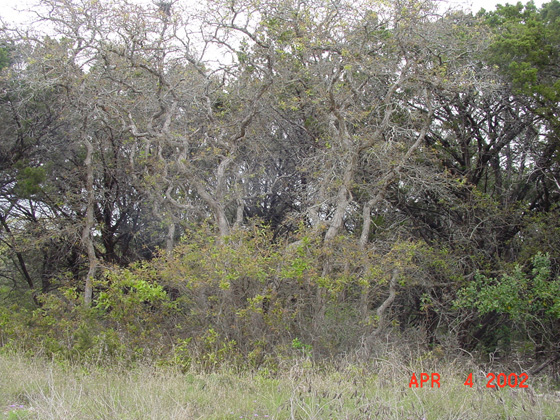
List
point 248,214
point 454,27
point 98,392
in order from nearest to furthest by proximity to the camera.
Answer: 1. point 98,392
2. point 454,27
3. point 248,214

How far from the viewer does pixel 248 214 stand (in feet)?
50.3

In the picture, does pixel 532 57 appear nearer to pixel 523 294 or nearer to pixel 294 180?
pixel 523 294

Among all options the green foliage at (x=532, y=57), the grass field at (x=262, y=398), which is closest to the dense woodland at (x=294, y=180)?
the green foliage at (x=532, y=57)

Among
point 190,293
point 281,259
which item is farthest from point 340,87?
point 190,293

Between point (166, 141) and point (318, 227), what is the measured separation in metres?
4.83

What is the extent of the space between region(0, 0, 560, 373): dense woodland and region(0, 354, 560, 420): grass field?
6.78 feet

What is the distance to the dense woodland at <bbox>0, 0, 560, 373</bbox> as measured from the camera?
8281 mm

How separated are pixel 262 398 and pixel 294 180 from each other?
1010cm

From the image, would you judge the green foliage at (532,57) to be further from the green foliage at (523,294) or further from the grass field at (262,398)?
the grass field at (262,398)

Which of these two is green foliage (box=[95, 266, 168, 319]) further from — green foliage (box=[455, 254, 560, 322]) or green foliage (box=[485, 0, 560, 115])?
green foliage (box=[485, 0, 560, 115])

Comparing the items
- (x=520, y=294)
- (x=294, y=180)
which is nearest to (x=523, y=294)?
(x=520, y=294)

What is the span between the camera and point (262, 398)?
473 cm

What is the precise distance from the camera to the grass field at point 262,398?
401 centimetres

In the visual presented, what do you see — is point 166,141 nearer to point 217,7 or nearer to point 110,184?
point 217,7
